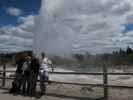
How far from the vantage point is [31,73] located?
9.84 m

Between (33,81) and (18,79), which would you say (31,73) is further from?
(18,79)

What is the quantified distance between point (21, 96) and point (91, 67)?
20.7 m

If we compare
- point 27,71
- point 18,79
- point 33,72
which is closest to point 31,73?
point 33,72

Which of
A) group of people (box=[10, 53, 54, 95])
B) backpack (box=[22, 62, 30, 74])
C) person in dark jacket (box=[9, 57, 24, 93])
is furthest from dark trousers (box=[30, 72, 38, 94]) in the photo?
person in dark jacket (box=[9, 57, 24, 93])

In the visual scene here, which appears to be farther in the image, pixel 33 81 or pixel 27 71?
pixel 27 71

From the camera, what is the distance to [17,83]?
410 inches

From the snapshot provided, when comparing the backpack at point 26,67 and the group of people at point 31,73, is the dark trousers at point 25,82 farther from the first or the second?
the backpack at point 26,67

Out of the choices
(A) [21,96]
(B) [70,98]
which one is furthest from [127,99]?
(A) [21,96]

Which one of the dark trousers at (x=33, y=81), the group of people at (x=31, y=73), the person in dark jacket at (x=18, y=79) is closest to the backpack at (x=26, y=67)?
the group of people at (x=31, y=73)

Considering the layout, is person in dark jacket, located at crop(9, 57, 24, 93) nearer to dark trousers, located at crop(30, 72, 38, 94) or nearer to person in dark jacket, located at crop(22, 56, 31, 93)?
person in dark jacket, located at crop(22, 56, 31, 93)

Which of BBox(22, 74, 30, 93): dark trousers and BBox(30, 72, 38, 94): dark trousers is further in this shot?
BBox(22, 74, 30, 93): dark trousers

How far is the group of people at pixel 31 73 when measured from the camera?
9602mm

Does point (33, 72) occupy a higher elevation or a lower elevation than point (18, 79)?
higher

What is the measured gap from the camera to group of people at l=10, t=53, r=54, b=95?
960cm
